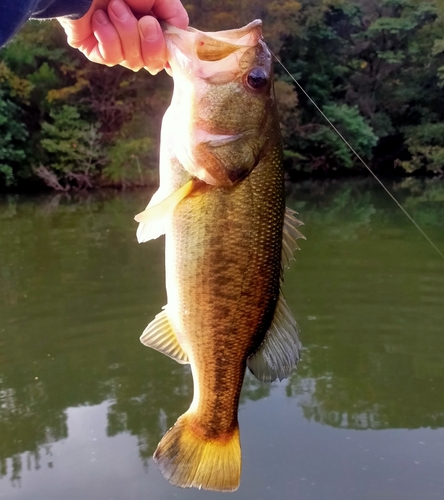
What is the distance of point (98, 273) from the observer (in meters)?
10.4

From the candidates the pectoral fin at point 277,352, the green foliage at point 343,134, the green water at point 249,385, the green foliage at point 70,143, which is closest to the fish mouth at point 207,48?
the pectoral fin at point 277,352

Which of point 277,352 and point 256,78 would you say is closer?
point 256,78

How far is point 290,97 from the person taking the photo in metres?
24.2

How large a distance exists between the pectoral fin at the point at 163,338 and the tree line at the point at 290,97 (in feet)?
68.1

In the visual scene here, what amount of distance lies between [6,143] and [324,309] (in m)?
16.5

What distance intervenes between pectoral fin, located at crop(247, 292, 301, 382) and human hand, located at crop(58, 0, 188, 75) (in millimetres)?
797

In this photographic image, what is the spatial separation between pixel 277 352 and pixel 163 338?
0.35 metres

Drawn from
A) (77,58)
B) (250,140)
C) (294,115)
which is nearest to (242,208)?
(250,140)

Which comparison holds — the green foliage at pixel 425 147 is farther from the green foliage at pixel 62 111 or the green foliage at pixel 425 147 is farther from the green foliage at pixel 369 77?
the green foliage at pixel 62 111

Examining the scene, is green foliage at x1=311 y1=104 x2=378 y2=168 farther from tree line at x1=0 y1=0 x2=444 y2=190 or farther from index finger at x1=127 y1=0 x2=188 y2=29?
index finger at x1=127 y1=0 x2=188 y2=29

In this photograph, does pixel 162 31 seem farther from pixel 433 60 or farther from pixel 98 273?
pixel 433 60

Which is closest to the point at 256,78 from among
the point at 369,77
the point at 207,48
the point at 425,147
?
the point at 207,48

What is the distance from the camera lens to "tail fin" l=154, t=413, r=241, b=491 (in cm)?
171

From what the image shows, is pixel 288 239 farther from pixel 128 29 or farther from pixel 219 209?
pixel 128 29
